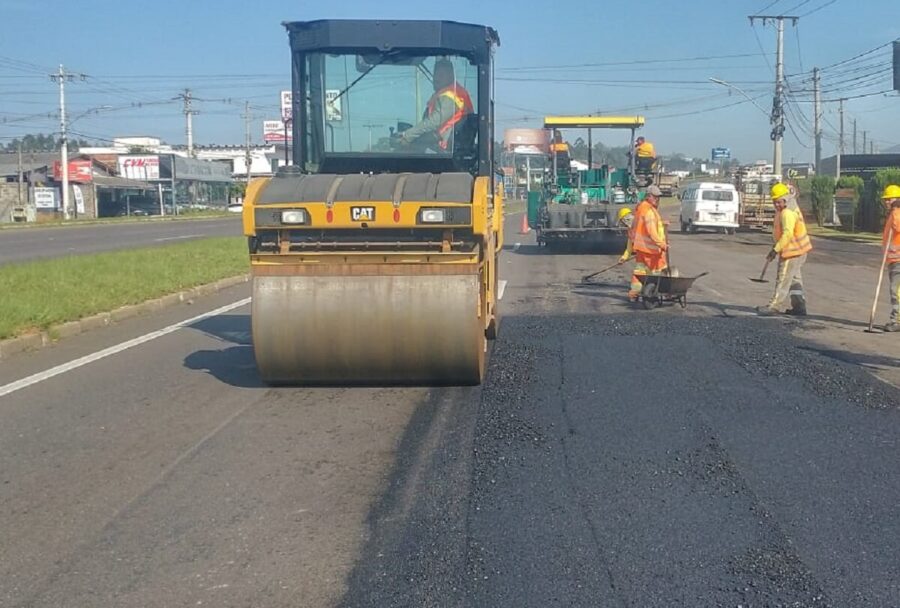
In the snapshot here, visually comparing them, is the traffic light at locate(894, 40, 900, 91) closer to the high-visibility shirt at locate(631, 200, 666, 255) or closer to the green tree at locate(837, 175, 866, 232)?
the green tree at locate(837, 175, 866, 232)

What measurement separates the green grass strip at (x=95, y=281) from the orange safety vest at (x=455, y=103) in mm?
4955

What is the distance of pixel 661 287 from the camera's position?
44.1 feet

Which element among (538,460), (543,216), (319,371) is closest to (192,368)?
(319,371)

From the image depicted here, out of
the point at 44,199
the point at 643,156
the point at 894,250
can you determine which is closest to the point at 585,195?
the point at 643,156

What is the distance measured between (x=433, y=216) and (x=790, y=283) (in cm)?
695

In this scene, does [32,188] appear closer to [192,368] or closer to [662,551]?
[192,368]

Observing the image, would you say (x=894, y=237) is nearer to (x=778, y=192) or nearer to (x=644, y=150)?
(x=778, y=192)

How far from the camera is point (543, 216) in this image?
24281mm

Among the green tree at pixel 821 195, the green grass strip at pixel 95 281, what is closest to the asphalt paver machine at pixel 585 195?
the green grass strip at pixel 95 281

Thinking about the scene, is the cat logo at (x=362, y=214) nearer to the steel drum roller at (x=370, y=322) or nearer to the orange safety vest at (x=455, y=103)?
the steel drum roller at (x=370, y=322)

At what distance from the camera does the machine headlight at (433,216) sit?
7.49 m

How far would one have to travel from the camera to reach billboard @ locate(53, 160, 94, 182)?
6900 centimetres

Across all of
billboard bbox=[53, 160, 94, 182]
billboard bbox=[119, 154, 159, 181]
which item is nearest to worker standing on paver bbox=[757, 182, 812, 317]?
billboard bbox=[53, 160, 94, 182]

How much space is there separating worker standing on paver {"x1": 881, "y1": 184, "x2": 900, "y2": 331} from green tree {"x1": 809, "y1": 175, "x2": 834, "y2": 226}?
96.8ft
